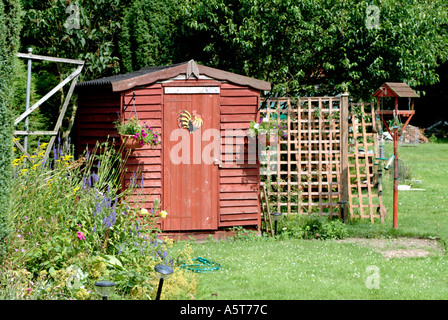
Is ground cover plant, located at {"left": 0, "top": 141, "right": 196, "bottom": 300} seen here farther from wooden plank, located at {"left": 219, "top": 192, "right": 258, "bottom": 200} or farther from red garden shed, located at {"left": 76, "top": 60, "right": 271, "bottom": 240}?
wooden plank, located at {"left": 219, "top": 192, "right": 258, "bottom": 200}

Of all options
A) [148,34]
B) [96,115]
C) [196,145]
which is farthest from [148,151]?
[148,34]

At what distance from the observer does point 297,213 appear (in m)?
9.95

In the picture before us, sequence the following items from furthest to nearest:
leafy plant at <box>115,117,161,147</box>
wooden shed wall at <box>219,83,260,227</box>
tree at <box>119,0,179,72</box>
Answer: tree at <box>119,0,179,72</box> < wooden shed wall at <box>219,83,260,227</box> < leafy plant at <box>115,117,161,147</box>

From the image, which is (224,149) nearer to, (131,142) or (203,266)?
(131,142)

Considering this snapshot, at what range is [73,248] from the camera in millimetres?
5801

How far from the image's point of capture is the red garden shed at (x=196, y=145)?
9070mm

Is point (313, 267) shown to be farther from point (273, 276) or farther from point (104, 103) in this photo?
point (104, 103)

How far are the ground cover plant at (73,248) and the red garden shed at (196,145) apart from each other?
2.45 m

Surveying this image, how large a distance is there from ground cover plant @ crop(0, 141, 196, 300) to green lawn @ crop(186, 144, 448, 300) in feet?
2.25

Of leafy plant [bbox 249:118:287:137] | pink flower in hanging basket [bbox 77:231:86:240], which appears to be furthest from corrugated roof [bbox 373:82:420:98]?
pink flower in hanging basket [bbox 77:231:86:240]

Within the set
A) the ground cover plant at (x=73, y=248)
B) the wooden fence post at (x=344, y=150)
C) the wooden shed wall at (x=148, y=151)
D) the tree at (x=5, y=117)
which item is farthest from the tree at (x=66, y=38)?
the tree at (x=5, y=117)

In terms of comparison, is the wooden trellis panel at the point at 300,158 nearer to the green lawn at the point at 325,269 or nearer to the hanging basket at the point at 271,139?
the hanging basket at the point at 271,139

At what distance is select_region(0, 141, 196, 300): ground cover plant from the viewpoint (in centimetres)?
529
